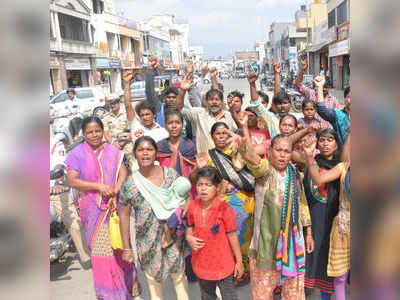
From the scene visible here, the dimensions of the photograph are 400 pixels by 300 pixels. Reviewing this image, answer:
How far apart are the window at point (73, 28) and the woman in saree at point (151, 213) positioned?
22.5 metres

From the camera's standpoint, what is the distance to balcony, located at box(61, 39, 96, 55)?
71.3 feet

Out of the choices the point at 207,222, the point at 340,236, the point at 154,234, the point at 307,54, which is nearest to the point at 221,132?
the point at 207,222

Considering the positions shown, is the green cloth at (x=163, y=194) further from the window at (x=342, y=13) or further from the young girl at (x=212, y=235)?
the window at (x=342, y=13)

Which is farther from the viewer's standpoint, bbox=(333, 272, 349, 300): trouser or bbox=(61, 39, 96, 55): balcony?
bbox=(61, 39, 96, 55): balcony

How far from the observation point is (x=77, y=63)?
76.6ft

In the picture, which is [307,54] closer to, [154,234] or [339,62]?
[339,62]

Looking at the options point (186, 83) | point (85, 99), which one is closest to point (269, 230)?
point (186, 83)

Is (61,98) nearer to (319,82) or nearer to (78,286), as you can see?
(78,286)

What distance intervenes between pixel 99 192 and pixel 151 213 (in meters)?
0.54

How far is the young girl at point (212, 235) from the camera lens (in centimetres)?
224

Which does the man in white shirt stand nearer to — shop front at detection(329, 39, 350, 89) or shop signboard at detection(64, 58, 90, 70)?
shop front at detection(329, 39, 350, 89)

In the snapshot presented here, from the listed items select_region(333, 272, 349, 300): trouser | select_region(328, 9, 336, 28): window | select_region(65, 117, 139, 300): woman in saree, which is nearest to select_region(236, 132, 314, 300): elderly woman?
select_region(333, 272, 349, 300): trouser

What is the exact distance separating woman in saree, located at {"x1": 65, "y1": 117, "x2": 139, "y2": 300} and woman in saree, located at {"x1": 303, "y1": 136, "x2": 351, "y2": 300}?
146 cm
